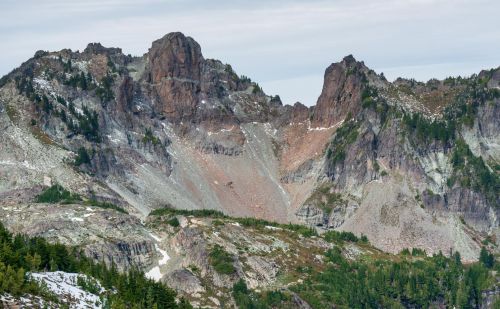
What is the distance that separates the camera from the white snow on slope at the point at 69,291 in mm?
172875

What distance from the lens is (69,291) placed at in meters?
179

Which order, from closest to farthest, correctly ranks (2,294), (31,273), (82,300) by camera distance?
(2,294), (82,300), (31,273)

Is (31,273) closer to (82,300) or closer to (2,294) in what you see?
(82,300)

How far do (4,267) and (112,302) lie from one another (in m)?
17.3

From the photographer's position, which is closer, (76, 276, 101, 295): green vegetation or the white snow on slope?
the white snow on slope

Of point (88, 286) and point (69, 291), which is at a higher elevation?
point (69, 291)

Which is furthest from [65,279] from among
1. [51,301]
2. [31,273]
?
[51,301]

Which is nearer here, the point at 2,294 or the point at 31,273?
the point at 2,294

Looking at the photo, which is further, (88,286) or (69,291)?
(88,286)

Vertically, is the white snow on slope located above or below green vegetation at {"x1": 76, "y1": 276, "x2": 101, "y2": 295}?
above

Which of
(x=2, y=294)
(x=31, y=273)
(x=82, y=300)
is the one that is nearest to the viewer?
(x=2, y=294)

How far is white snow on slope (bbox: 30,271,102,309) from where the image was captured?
172875 mm

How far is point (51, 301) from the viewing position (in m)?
166

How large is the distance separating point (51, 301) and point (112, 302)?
54.8ft
